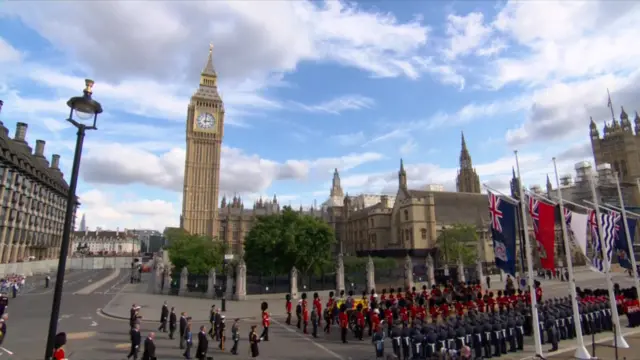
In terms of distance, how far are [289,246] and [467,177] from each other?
2995 inches

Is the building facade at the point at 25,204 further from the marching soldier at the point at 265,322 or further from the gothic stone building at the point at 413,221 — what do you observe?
the gothic stone building at the point at 413,221

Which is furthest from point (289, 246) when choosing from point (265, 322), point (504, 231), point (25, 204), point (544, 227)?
point (25, 204)

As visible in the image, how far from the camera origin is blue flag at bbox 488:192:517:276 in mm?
13711

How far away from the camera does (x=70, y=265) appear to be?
81.4 metres

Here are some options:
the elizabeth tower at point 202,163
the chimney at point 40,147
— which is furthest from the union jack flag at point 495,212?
the chimney at point 40,147

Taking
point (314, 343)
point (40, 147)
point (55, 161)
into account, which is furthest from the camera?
point (55, 161)

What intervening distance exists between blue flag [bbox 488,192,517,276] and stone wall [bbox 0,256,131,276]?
2392 inches

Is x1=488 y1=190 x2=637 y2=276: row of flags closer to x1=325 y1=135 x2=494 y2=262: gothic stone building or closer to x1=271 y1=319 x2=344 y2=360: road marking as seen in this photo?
x1=271 y1=319 x2=344 y2=360: road marking

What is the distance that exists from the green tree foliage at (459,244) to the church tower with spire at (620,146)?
Answer: 49.4 m

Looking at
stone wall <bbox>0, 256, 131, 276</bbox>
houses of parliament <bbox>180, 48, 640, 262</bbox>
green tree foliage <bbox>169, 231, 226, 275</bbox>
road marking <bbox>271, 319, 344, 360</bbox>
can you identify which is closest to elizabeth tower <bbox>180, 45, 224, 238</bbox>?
houses of parliament <bbox>180, 48, 640, 262</bbox>

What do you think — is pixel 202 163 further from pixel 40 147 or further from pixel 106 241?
pixel 106 241

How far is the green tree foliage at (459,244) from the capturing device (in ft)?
179

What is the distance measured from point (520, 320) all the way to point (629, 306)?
8595mm

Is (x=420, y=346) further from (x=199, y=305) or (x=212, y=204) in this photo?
(x=212, y=204)
